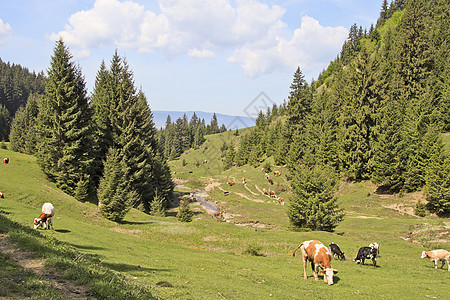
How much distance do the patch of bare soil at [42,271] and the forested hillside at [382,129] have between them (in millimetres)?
30068

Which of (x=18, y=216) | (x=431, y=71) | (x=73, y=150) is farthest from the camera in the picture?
(x=431, y=71)

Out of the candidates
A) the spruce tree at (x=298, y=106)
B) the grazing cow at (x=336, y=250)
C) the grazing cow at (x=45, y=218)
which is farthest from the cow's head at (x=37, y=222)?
the spruce tree at (x=298, y=106)

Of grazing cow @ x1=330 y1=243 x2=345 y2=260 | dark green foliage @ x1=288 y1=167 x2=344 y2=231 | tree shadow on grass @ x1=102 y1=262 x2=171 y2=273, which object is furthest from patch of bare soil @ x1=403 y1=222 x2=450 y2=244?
tree shadow on grass @ x1=102 y1=262 x2=171 y2=273

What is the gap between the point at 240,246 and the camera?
27.5 metres

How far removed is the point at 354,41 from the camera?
7067 inches

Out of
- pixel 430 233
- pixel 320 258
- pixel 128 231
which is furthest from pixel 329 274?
pixel 430 233

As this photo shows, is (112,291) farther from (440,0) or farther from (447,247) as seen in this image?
(440,0)

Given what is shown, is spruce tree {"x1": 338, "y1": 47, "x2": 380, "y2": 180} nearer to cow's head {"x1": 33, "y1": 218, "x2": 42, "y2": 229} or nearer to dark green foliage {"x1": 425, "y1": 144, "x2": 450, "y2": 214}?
dark green foliage {"x1": 425, "y1": 144, "x2": 450, "y2": 214}

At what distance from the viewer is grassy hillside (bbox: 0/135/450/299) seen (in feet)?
45.6

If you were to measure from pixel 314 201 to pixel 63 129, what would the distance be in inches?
1550

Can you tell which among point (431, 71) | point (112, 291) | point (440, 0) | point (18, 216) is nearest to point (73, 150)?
point (18, 216)

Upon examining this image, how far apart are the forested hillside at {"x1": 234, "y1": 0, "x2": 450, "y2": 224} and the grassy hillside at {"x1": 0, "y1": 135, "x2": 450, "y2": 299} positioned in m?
4.54

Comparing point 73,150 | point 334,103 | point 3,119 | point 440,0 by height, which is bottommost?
point 73,150

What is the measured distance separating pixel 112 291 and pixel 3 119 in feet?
544
